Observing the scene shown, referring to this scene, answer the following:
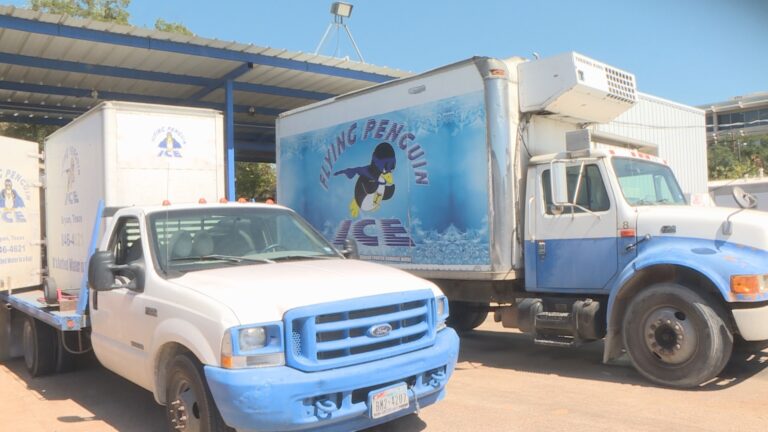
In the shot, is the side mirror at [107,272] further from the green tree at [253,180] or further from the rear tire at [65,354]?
the green tree at [253,180]

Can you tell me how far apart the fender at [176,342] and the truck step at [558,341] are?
423 cm

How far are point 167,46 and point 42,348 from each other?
755 cm

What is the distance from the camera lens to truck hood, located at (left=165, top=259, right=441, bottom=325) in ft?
13.3

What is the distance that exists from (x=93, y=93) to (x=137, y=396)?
11327 mm

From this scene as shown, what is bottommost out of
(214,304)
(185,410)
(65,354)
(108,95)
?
(65,354)

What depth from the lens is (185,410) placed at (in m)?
4.38

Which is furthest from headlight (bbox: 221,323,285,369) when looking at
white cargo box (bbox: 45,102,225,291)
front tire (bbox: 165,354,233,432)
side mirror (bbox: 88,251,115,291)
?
white cargo box (bbox: 45,102,225,291)

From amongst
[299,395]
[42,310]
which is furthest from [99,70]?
[299,395]

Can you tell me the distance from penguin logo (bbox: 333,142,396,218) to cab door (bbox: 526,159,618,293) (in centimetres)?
206

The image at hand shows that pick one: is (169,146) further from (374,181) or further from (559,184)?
(559,184)

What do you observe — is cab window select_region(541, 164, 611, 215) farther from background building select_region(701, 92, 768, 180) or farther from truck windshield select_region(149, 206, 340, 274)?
background building select_region(701, 92, 768, 180)

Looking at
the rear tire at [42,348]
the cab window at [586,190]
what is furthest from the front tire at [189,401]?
the cab window at [586,190]

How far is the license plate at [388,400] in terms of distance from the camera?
4082mm

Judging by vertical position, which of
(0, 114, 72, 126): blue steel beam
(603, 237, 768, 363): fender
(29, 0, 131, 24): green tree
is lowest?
(603, 237, 768, 363): fender
